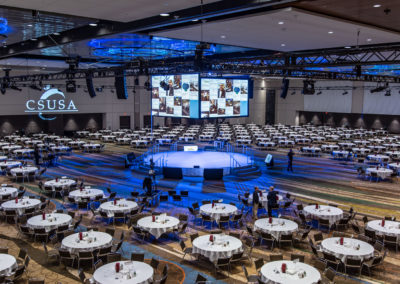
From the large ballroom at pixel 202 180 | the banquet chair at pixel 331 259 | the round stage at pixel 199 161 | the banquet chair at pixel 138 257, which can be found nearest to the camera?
the banquet chair at pixel 138 257

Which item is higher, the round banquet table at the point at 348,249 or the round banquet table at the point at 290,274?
the round banquet table at the point at 290,274

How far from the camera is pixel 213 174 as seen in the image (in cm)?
1945

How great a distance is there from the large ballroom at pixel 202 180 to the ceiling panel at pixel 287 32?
70 mm

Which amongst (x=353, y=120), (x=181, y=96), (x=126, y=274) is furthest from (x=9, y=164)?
(x=353, y=120)

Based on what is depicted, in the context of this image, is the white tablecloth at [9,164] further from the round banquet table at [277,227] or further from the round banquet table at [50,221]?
the round banquet table at [277,227]

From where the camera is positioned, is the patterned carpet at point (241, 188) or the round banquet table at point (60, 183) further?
the round banquet table at point (60, 183)

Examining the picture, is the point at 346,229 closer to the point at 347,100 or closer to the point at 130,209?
the point at 130,209

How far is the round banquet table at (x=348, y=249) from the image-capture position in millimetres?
8992

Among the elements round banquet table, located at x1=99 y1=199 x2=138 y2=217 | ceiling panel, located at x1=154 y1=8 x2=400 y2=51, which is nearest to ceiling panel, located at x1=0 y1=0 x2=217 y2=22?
ceiling panel, located at x1=154 y1=8 x2=400 y2=51

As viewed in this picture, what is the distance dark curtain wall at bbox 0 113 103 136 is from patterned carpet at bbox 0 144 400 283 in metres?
12.2

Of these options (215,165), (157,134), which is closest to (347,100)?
(157,134)

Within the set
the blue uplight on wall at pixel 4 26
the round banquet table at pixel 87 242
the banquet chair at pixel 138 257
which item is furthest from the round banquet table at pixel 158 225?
the blue uplight on wall at pixel 4 26

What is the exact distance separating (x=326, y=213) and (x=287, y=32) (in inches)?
243

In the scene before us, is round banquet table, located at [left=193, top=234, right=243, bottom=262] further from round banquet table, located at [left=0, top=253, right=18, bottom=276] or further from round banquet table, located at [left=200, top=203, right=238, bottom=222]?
round banquet table, located at [left=0, top=253, right=18, bottom=276]
